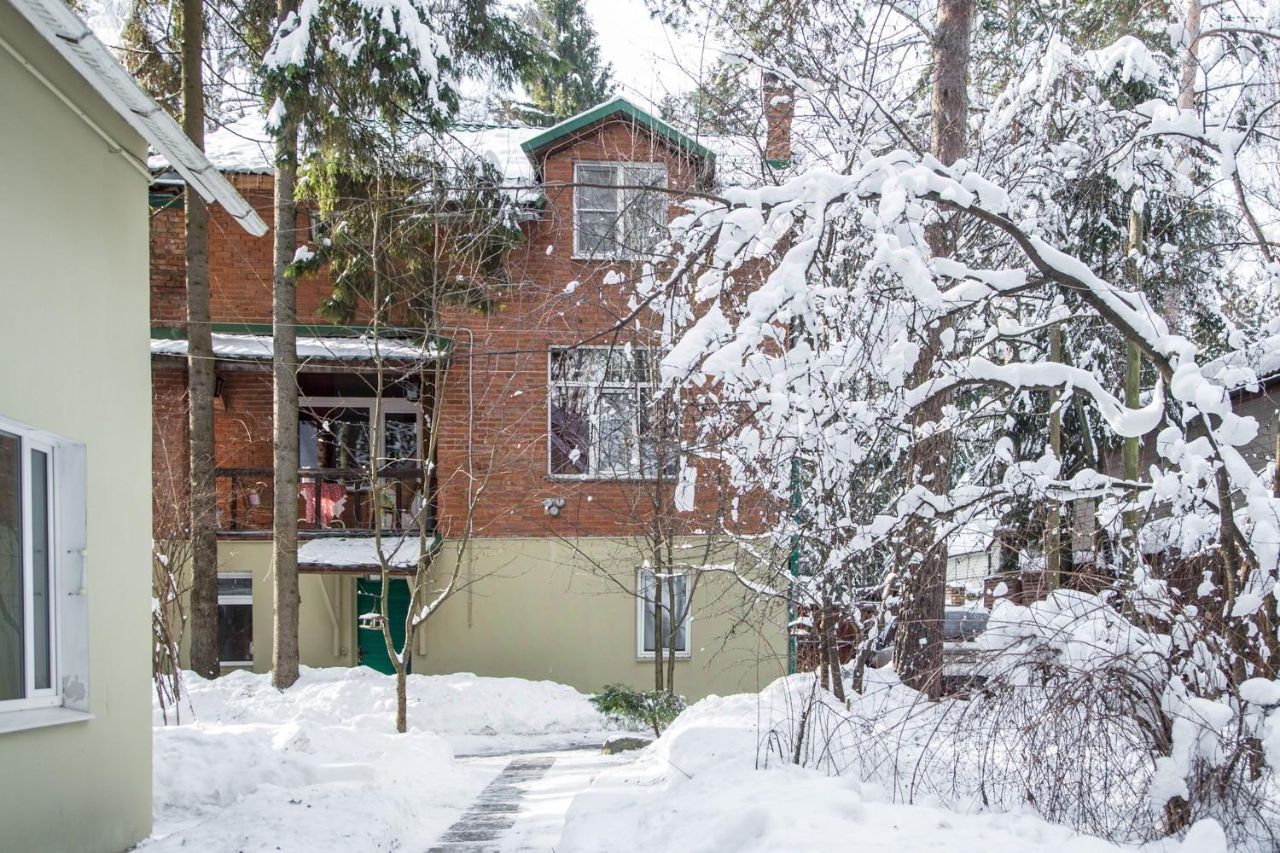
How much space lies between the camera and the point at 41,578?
19.8ft

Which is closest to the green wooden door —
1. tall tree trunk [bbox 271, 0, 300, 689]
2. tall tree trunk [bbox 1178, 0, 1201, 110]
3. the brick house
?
the brick house

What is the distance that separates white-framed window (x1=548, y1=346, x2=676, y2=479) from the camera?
6.69m

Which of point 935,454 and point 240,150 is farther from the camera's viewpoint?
point 240,150

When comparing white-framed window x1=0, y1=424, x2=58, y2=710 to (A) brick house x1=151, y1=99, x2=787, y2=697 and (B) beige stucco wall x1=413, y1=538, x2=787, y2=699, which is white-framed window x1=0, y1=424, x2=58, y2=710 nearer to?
(A) brick house x1=151, y1=99, x2=787, y2=697

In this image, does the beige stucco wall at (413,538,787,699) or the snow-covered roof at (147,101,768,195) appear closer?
the snow-covered roof at (147,101,768,195)

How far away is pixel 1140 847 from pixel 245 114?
19.4 metres

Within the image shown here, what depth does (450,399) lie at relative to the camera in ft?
56.7

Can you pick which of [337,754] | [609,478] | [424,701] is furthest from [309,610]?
[337,754]

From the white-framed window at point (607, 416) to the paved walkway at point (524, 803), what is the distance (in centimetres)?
266

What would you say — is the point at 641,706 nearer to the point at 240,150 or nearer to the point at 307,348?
the point at 307,348

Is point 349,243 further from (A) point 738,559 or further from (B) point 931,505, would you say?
(B) point 931,505

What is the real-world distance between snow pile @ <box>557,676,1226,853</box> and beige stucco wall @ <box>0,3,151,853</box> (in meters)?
2.60

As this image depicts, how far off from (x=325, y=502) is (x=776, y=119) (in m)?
11.2

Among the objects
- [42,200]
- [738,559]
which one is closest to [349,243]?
[738,559]
